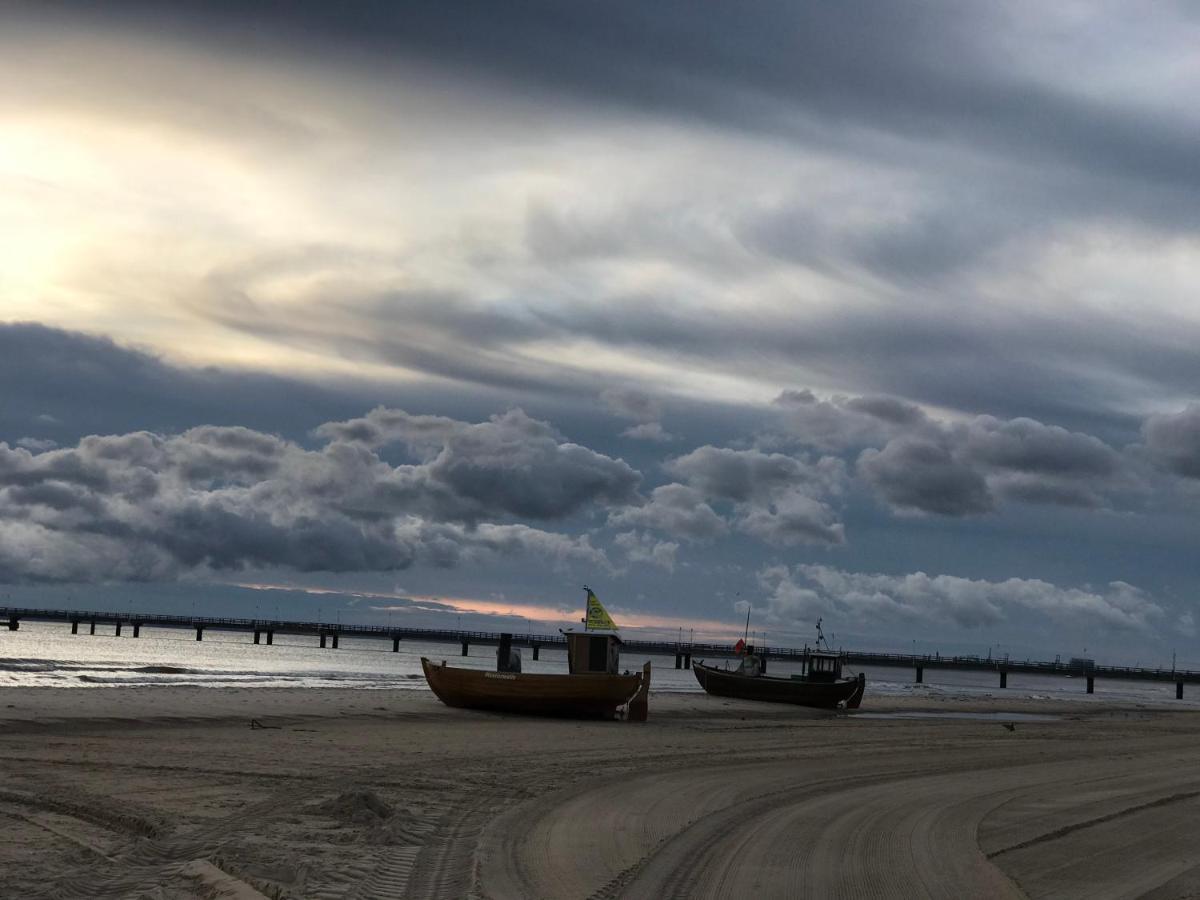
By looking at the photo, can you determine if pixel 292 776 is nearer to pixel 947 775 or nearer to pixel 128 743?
pixel 128 743

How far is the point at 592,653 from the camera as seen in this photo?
4156cm

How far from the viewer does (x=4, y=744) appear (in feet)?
70.6

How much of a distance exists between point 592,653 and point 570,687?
322 cm

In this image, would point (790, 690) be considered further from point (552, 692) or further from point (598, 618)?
point (552, 692)

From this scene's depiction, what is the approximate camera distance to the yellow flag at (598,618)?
148 feet

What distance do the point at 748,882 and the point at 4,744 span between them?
50.9 feet

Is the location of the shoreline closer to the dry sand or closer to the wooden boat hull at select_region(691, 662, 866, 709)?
the dry sand

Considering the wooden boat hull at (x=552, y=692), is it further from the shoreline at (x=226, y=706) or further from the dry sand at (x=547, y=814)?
the dry sand at (x=547, y=814)

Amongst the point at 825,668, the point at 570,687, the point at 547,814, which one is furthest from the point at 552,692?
the point at 825,668

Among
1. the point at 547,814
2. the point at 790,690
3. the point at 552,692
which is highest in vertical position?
the point at 547,814

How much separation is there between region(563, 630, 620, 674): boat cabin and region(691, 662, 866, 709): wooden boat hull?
891 inches

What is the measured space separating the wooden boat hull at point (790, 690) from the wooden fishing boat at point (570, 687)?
2227 centimetres

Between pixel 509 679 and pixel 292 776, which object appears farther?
pixel 509 679

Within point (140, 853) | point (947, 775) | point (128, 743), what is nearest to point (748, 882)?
point (140, 853)
